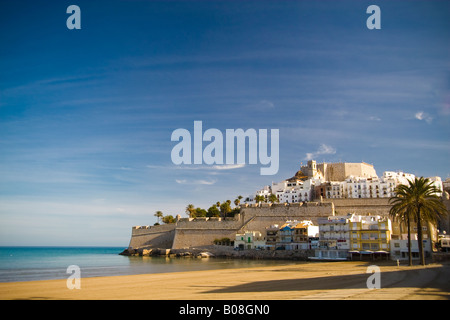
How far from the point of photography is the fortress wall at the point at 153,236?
7831 cm

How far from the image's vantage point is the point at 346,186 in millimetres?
87312

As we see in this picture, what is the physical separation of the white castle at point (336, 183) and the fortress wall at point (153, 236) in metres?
30.8

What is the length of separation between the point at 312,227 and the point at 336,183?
1255 inches

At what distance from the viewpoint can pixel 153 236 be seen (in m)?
80.6

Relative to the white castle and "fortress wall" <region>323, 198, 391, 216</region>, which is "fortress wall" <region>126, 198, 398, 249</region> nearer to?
"fortress wall" <region>323, 198, 391, 216</region>

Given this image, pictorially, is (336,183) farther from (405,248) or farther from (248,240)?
(405,248)

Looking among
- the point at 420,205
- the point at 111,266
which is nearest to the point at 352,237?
the point at 420,205

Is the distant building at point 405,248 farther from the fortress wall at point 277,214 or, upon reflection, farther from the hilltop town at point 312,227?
the fortress wall at point 277,214

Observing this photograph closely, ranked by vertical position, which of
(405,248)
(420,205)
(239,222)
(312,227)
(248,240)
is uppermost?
(420,205)

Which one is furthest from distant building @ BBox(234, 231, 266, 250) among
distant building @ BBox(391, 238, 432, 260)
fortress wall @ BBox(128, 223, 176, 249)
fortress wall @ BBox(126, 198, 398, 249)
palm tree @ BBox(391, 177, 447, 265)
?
palm tree @ BBox(391, 177, 447, 265)

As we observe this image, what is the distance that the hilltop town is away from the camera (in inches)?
1885
